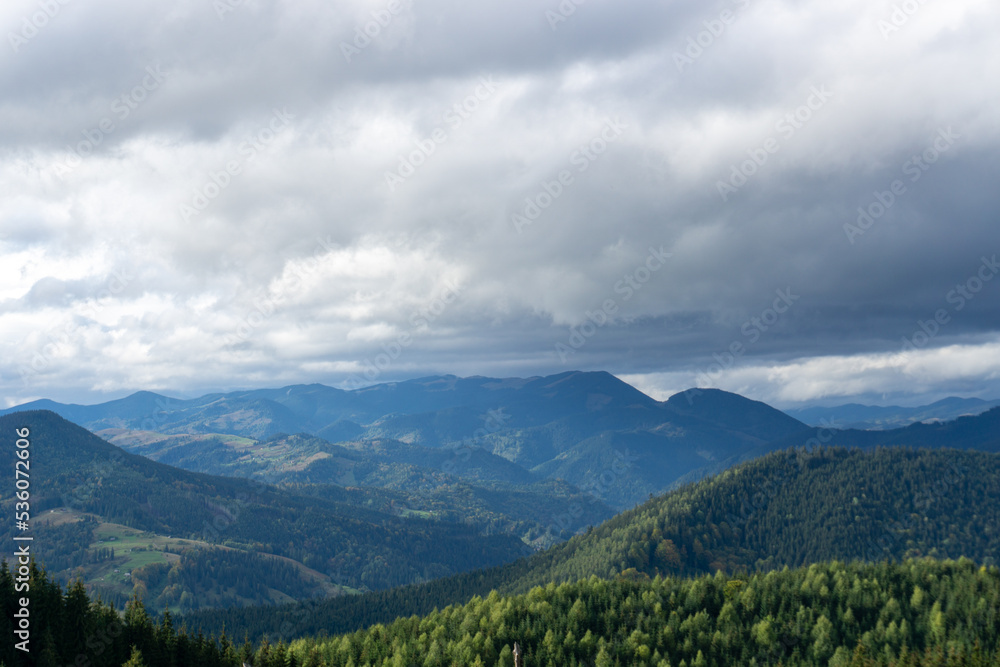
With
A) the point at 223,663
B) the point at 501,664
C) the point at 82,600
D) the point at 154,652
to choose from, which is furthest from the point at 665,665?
the point at 82,600

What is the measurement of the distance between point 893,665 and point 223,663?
151m

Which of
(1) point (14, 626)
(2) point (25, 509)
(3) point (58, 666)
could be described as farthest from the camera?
(1) point (14, 626)

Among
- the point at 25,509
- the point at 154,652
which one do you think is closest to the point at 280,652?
the point at 154,652

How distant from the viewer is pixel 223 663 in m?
128

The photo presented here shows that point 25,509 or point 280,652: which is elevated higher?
point 25,509

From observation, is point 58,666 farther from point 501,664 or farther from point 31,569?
point 501,664

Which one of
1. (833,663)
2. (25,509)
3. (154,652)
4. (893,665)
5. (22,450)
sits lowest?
(833,663)

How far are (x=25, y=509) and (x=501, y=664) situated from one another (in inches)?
5799

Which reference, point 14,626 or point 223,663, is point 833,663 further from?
point 14,626

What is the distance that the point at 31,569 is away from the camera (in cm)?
12619

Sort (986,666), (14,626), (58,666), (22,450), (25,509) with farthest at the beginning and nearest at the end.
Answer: (986,666) → (14,626) → (58,666) → (22,450) → (25,509)

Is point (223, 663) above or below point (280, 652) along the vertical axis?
below

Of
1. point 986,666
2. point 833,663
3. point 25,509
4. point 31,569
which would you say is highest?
point 25,509

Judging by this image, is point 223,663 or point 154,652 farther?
point 223,663
